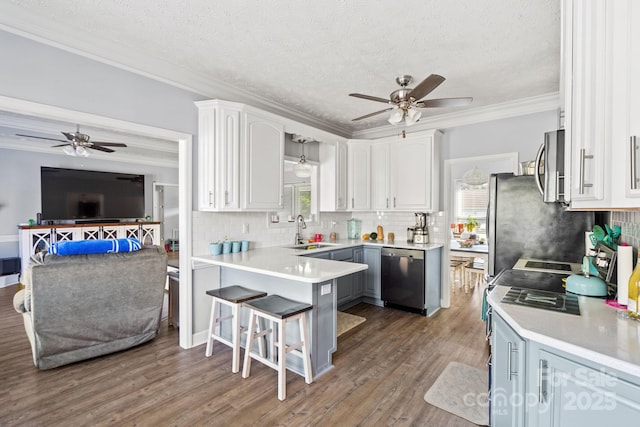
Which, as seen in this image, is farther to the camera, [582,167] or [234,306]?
[234,306]

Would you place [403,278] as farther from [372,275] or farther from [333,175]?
[333,175]

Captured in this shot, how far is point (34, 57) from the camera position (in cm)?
225

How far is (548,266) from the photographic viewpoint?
246cm

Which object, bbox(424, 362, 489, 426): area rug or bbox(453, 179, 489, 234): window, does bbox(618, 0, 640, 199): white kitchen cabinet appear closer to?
bbox(424, 362, 489, 426): area rug

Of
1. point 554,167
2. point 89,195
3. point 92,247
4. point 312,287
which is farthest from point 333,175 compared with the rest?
point 89,195

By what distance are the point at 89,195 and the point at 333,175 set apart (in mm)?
5750

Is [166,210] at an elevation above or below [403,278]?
above

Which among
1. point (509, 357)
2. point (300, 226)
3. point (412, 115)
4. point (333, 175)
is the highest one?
point (412, 115)

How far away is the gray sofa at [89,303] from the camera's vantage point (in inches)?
102

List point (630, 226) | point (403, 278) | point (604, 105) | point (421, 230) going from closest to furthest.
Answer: point (604, 105) < point (630, 226) < point (403, 278) < point (421, 230)

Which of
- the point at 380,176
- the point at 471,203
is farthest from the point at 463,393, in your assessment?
the point at 471,203

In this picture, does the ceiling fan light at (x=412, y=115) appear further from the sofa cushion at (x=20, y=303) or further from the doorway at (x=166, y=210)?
the doorway at (x=166, y=210)

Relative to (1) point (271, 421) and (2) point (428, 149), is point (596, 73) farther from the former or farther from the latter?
(2) point (428, 149)

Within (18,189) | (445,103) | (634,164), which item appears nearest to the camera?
(634,164)
